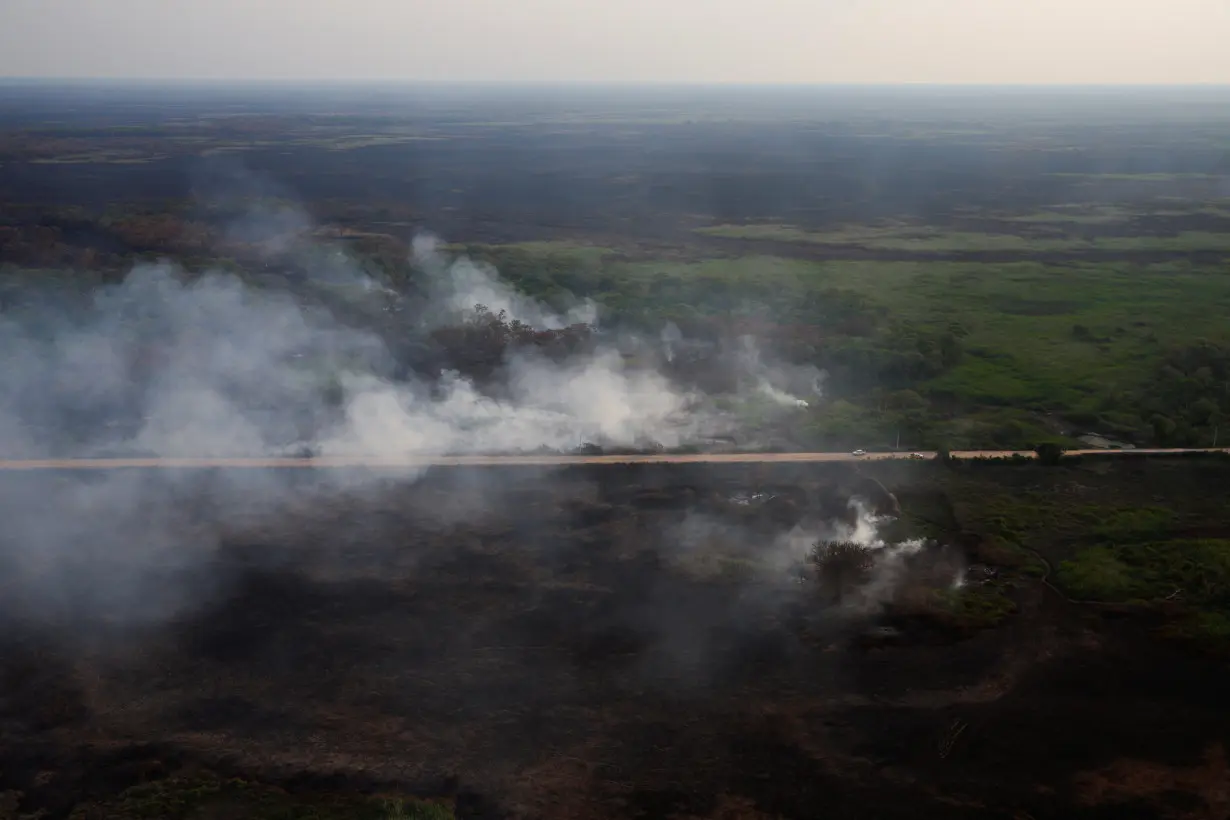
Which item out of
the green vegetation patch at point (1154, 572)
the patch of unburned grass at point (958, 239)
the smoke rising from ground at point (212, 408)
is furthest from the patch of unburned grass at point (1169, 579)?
the patch of unburned grass at point (958, 239)

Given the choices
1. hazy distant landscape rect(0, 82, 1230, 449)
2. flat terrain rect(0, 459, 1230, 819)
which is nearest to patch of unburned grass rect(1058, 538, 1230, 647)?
flat terrain rect(0, 459, 1230, 819)

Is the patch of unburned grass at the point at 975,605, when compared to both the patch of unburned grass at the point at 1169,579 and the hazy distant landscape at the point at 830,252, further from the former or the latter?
the hazy distant landscape at the point at 830,252

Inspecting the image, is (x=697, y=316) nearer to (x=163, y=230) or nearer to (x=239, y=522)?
(x=239, y=522)

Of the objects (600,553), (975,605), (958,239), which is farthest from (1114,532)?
(958,239)

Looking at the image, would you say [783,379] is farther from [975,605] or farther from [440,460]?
[975,605]

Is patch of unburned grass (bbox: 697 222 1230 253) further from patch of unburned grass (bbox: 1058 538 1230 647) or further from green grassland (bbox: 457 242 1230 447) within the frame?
patch of unburned grass (bbox: 1058 538 1230 647)
